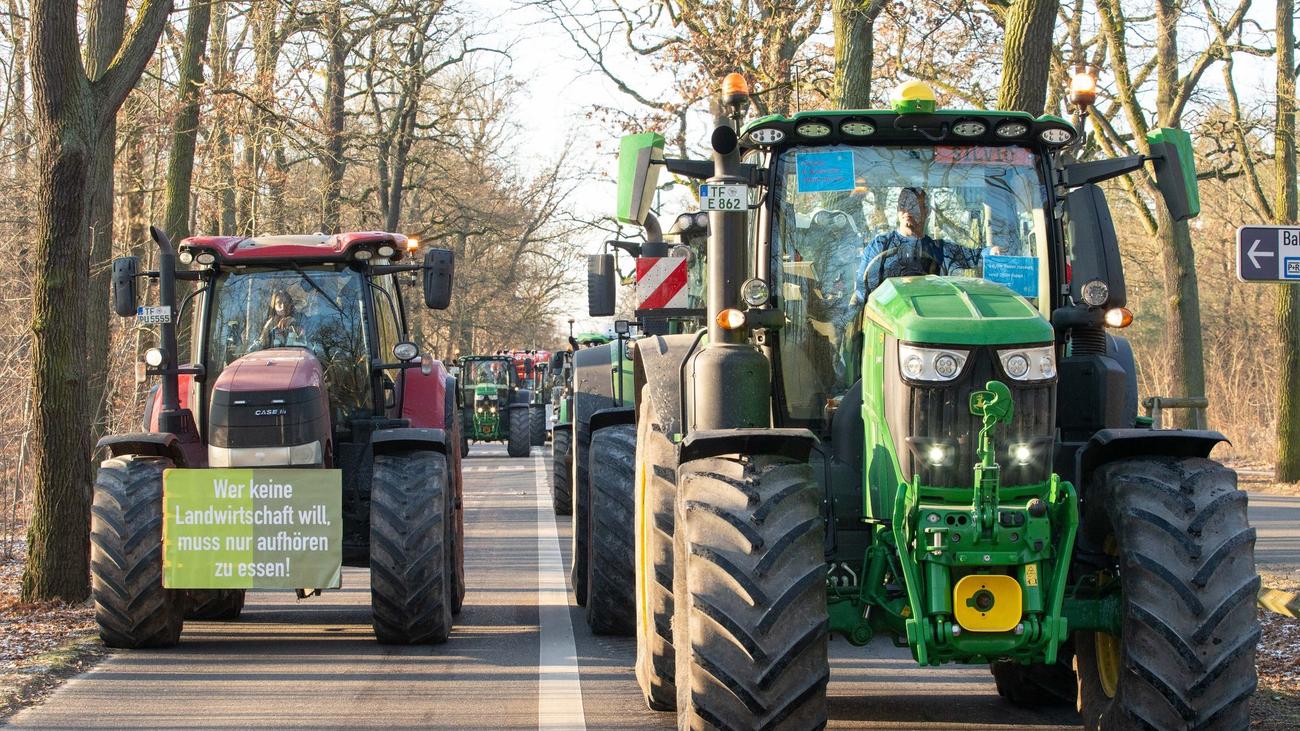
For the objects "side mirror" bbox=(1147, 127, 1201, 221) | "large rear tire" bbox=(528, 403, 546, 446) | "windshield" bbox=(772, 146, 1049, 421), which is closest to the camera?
"side mirror" bbox=(1147, 127, 1201, 221)

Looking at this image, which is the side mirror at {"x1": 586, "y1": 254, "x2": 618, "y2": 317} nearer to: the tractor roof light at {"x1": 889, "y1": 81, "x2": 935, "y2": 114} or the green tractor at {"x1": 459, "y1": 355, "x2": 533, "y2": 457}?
the tractor roof light at {"x1": 889, "y1": 81, "x2": 935, "y2": 114}

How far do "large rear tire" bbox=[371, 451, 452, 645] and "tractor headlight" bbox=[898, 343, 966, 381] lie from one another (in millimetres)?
4749

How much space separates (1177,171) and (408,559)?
5.29 m

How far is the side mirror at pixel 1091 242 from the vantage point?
7.36 metres

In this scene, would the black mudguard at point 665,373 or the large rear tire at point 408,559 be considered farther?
the large rear tire at point 408,559

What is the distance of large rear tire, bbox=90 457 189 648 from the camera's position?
32.5 ft

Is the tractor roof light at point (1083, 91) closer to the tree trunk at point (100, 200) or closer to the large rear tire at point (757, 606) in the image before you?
the large rear tire at point (757, 606)

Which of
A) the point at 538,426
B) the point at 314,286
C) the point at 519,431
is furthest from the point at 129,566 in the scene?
the point at 538,426

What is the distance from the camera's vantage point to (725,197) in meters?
6.61

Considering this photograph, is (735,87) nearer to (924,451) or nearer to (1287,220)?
(924,451)

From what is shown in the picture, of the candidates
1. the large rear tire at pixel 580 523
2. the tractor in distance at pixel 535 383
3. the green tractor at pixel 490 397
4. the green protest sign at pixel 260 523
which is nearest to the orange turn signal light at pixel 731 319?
the green protest sign at pixel 260 523

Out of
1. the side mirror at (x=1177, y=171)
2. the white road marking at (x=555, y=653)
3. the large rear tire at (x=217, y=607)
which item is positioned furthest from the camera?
the large rear tire at (x=217, y=607)

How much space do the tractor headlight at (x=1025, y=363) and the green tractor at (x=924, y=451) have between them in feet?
0.04

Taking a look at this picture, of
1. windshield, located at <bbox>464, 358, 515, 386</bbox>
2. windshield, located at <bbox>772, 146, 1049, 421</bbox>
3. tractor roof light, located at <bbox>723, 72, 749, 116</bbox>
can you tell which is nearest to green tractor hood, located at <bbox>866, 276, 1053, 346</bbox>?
windshield, located at <bbox>772, 146, 1049, 421</bbox>
